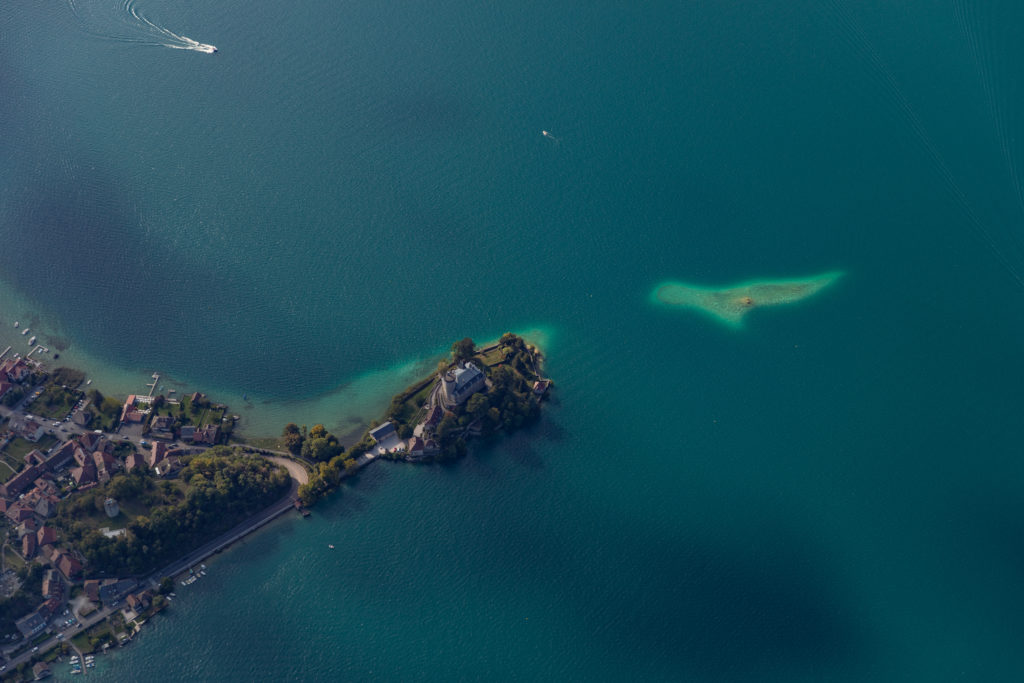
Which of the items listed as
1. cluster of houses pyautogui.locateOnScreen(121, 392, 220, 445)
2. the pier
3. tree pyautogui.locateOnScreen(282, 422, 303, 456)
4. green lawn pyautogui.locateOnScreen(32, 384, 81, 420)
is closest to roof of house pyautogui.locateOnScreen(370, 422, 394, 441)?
tree pyautogui.locateOnScreen(282, 422, 303, 456)

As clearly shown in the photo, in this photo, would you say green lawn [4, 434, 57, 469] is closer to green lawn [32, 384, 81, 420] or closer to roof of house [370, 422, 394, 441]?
green lawn [32, 384, 81, 420]

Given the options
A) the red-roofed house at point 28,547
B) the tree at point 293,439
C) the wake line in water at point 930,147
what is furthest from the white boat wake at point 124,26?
the wake line in water at point 930,147

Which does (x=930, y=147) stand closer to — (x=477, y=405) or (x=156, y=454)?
(x=477, y=405)

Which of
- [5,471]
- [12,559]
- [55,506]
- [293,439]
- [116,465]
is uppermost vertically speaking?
[293,439]

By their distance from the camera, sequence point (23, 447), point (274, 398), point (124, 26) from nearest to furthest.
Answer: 1. point (23, 447)
2. point (274, 398)
3. point (124, 26)

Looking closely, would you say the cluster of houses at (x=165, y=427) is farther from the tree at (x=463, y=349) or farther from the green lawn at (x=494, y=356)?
the green lawn at (x=494, y=356)

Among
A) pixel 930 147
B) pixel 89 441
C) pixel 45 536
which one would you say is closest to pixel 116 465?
pixel 89 441

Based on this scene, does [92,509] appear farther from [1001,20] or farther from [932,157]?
[1001,20]

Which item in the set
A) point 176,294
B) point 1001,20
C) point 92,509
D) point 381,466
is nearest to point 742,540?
point 381,466
